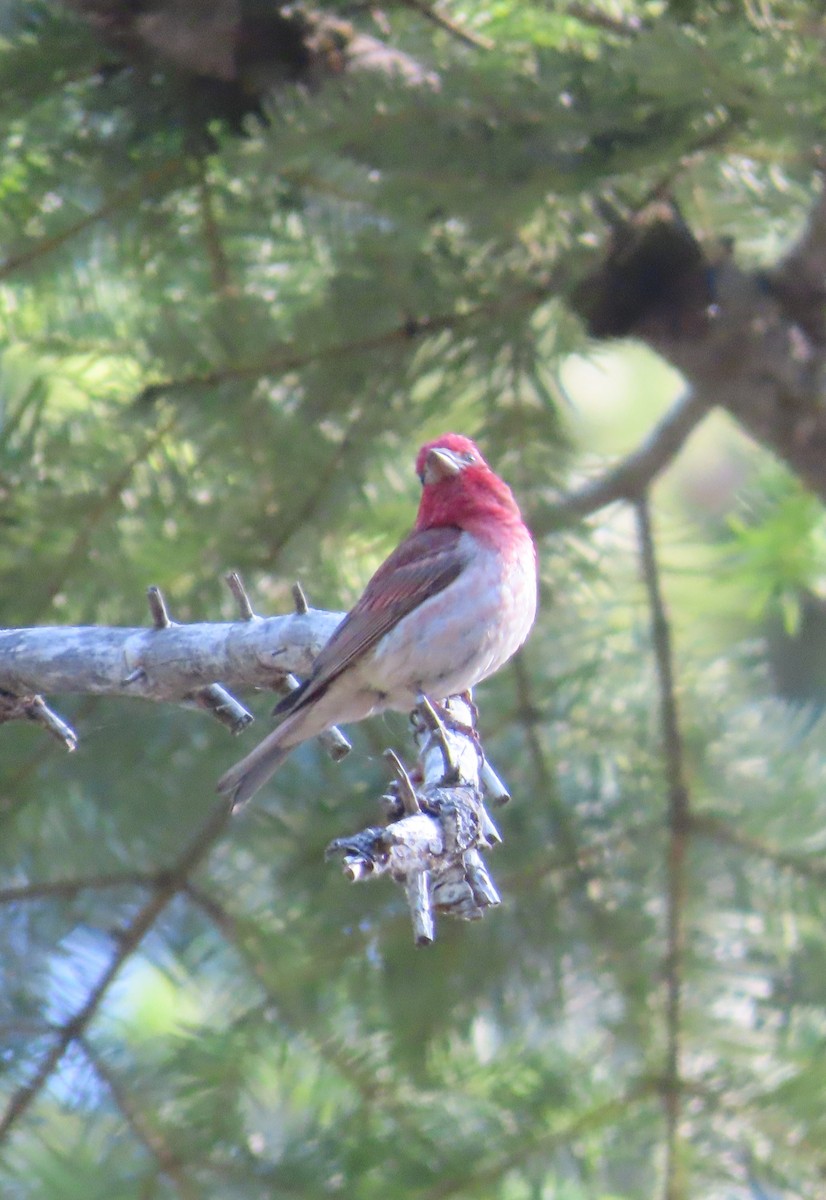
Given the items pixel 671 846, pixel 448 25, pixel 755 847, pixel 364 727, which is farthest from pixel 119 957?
pixel 448 25

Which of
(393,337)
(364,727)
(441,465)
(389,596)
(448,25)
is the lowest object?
(364,727)

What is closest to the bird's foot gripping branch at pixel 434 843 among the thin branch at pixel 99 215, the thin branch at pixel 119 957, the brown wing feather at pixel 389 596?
the brown wing feather at pixel 389 596

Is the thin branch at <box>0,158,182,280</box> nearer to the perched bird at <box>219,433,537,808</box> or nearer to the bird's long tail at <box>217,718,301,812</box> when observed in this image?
the perched bird at <box>219,433,537,808</box>

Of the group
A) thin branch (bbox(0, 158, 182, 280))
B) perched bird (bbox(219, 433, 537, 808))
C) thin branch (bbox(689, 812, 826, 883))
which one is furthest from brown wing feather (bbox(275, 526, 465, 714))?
thin branch (bbox(0, 158, 182, 280))

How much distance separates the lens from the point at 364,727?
320cm

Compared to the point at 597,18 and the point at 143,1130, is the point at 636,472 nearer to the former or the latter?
the point at 597,18

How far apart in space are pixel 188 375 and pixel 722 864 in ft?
4.71

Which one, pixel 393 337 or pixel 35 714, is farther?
pixel 393 337

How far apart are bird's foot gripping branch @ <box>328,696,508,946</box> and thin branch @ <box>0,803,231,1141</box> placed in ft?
2.99

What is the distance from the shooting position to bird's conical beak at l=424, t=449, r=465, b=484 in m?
3.23

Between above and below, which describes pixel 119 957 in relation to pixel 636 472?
below

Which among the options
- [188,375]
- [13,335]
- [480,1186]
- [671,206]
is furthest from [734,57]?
[480,1186]

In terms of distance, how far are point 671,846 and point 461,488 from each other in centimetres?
87

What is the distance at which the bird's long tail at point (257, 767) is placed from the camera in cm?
260
